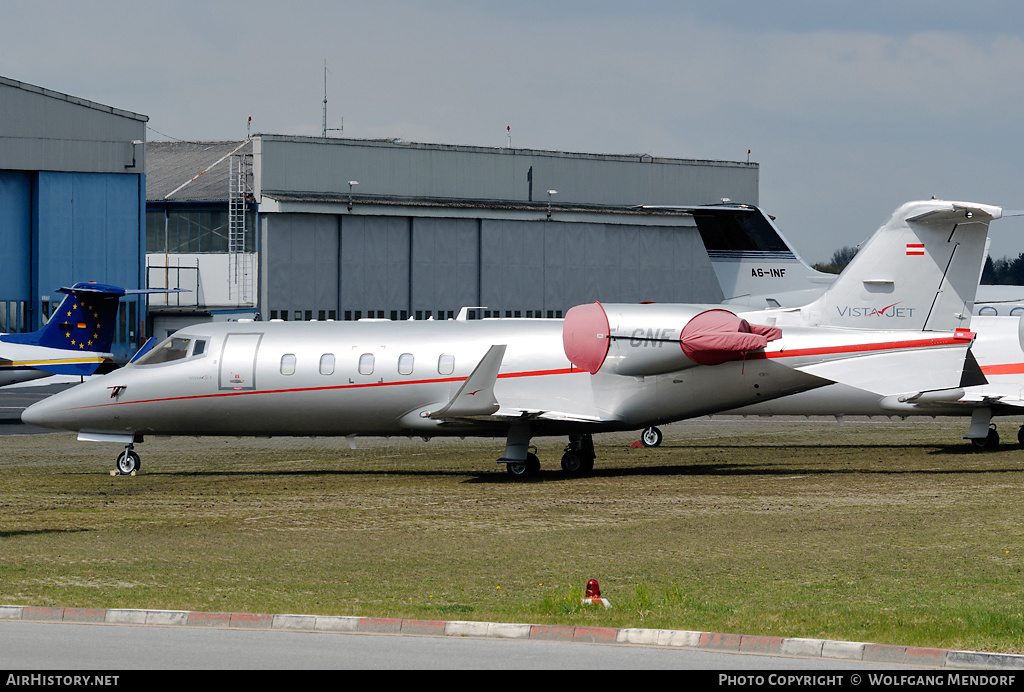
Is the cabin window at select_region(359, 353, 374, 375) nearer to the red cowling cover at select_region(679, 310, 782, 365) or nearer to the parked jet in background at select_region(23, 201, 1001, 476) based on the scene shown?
the parked jet in background at select_region(23, 201, 1001, 476)

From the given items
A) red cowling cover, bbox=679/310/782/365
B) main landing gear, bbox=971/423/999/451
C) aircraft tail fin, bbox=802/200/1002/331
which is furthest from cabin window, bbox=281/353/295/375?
main landing gear, bbox=971/423/999/451

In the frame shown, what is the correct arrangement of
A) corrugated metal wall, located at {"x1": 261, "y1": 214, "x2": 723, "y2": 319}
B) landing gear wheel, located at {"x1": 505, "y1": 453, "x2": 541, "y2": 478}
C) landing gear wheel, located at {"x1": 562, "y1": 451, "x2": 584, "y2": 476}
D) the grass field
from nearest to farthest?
1. the grass field
2. landing gear wheel, located at {"x1": 505, "y1": 453, "x2": 541, "y2": 478}
3. landing gear wheel, located at {"x1": 562, "y1": 451, "x2": 584, "y2": 476}
4. corrugated metal wall, located at {"x1": 261, "y1": 214, "x2": 723, "y2": 319}

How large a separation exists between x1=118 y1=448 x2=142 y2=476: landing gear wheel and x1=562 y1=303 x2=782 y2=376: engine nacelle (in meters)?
10.9

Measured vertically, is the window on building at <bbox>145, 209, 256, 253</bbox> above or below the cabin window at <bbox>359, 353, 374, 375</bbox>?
above

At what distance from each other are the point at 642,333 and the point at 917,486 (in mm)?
6919

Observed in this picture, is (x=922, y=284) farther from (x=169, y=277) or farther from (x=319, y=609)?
(x=169, y=277)

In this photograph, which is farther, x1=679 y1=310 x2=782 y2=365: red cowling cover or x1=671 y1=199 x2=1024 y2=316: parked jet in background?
x1=671 y1=199 x2=1024 y2=316: parked jet in background

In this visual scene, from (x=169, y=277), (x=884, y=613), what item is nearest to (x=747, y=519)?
(x=884, y=613)

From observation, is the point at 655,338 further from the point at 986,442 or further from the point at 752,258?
the point at 752,258

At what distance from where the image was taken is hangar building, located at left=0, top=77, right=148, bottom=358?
2854 inches

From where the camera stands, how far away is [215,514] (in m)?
23.8

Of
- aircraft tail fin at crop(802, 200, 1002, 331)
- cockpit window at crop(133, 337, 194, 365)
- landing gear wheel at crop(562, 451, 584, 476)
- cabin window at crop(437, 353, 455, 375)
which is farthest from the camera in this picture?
cockpit window at crop(133, 337, 194, 365)

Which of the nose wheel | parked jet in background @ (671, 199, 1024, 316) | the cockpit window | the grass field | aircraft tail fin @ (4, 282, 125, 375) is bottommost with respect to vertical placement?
the grass field

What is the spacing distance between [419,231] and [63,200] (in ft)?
68.8
